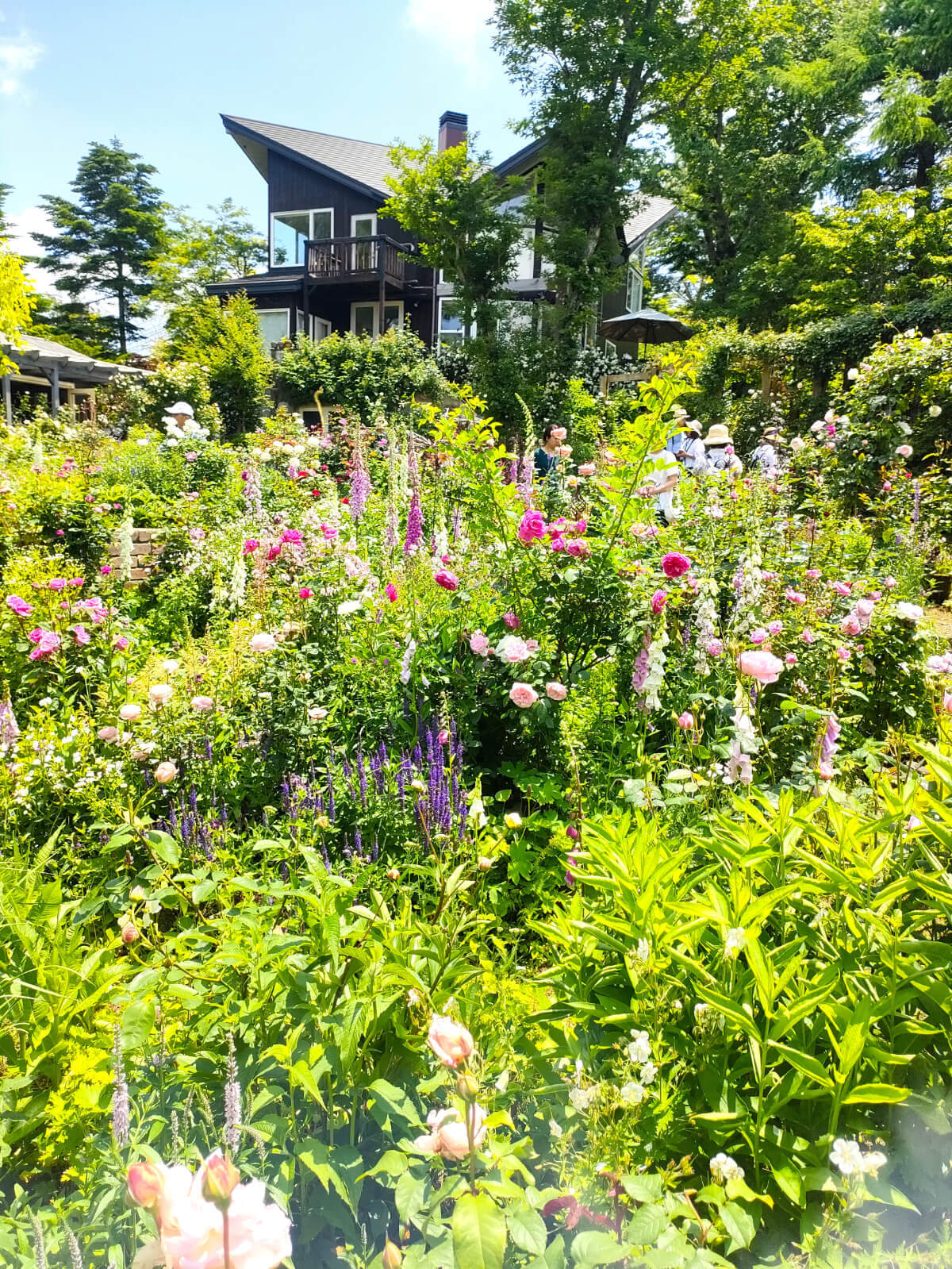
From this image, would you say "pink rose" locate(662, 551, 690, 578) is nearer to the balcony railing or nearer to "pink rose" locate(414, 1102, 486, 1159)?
"pink rose" locate(414, 1102, 486, 1159)

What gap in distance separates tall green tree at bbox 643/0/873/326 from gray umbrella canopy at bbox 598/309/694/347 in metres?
3.92

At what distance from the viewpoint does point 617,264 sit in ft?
66.5

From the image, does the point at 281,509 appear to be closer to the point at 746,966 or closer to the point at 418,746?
the point at 418,746

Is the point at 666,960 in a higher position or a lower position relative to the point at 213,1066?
higher

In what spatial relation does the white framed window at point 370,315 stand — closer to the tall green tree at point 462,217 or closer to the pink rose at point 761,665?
the tall green tree at point 462,217

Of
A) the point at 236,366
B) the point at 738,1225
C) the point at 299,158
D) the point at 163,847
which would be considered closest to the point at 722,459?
the point at 163,847

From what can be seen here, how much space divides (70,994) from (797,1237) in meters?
1.46

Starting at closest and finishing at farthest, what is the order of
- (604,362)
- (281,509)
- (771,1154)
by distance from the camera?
(771,1154) < (281,509) < (604,362)

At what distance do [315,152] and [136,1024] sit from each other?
96.0ft

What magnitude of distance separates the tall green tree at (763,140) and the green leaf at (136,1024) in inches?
842

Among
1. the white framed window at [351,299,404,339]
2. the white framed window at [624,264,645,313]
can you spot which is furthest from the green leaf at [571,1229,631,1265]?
the white framed window at [624,264,645,313]

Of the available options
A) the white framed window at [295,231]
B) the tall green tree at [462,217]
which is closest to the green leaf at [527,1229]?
the tall green tree at [462,217]

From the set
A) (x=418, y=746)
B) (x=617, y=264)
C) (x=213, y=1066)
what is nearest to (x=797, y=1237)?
(x=213, y=1066)

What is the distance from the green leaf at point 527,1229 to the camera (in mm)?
953
